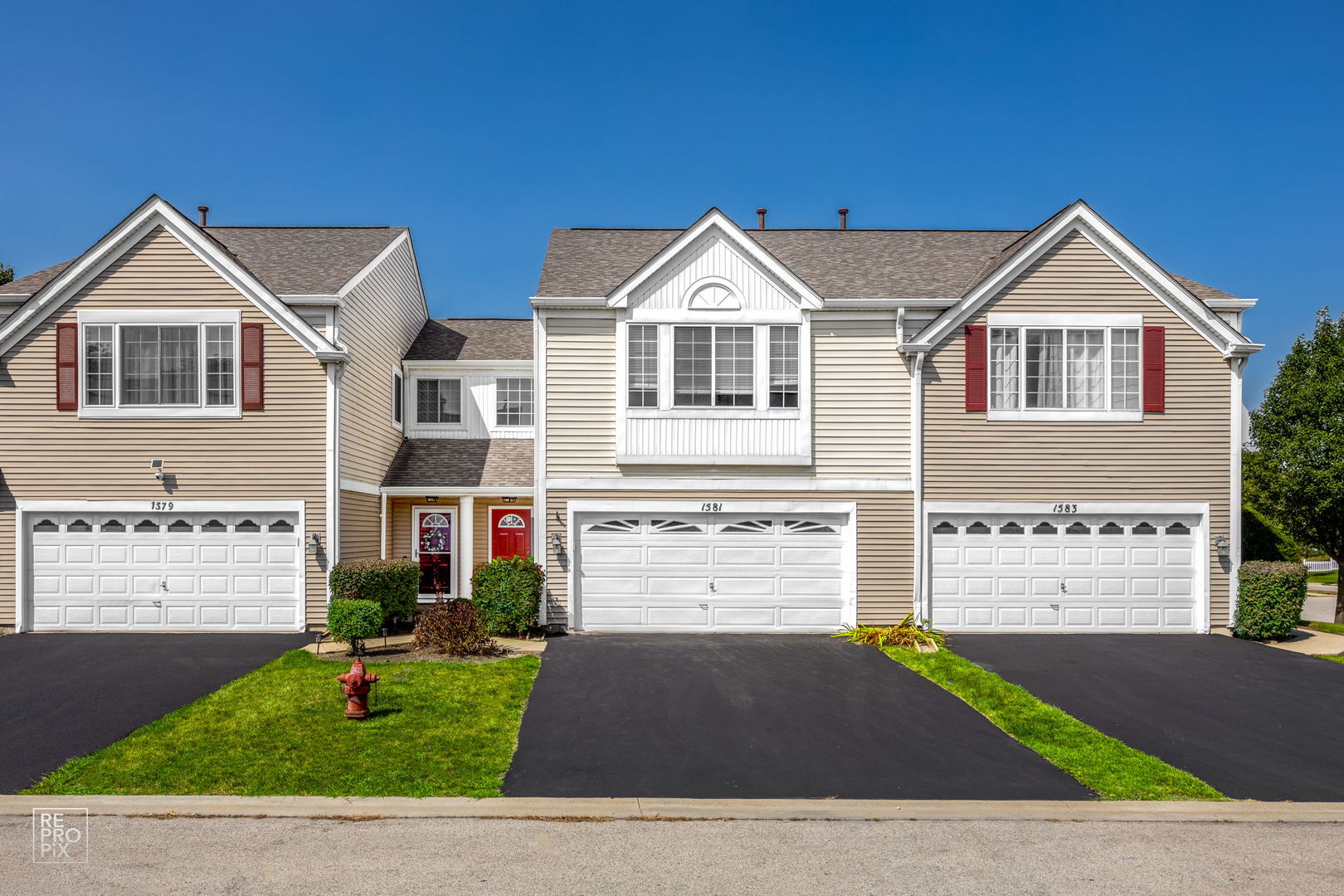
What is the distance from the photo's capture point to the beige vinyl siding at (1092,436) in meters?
15.5

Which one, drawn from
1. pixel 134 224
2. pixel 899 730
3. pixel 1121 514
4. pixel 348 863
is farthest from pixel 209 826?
pixel 1121 514

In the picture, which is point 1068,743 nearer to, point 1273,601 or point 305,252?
point 1273,601

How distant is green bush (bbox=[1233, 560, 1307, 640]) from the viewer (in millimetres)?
14711

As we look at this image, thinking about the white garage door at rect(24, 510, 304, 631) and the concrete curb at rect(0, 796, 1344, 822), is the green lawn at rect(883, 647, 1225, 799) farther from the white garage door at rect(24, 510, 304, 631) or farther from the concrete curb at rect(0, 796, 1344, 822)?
the white garage door at rect(24, 510, 304, 631)

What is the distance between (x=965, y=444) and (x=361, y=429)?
1151 cm

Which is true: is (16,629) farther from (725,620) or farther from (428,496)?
(725,620)

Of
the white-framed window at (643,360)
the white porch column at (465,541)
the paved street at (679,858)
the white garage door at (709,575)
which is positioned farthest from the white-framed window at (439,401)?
the paved street at (679,858)

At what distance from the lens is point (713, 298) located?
15422 mm

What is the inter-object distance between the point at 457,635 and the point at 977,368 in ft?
33.5

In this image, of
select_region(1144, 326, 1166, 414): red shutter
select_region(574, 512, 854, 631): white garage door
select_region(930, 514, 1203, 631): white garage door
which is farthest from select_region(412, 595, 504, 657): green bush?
select_region(1144, 326, 1166, 414): red shutter

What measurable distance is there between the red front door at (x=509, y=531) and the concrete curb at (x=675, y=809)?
10983 millimetres

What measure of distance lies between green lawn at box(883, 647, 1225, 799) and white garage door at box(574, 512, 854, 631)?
290cm

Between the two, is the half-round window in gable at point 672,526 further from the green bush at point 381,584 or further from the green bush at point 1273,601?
the green bush at point 1273,601

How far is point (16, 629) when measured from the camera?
1499 centimetres
